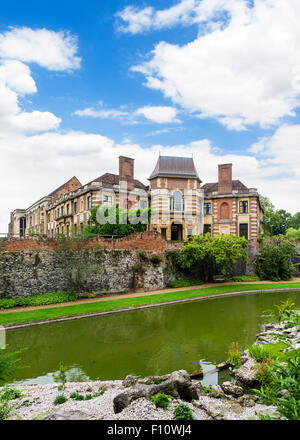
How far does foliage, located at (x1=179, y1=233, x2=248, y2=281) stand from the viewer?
2820 centimetres

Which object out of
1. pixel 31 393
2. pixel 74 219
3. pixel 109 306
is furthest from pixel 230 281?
pixel 31 393

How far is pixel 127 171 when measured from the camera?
124ft

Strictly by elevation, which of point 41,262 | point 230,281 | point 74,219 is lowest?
point 230,281

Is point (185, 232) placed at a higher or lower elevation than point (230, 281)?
higher

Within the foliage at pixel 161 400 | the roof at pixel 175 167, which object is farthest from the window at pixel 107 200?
the foliage at pixel 161 400

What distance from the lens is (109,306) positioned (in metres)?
19.0

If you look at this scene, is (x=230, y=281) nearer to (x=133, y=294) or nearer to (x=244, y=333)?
(x=133, y=294)

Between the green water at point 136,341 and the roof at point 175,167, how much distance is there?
2361 cm

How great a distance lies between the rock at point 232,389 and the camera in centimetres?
764

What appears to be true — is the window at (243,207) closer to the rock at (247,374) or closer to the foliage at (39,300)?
the foliage at (39,300)

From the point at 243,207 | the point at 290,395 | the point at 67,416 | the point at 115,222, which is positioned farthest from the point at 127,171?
the point at 290,395

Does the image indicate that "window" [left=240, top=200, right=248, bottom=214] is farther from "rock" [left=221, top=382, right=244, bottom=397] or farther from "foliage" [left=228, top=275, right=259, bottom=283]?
"rock" [left=221, top=382, right=244, bottom=397]

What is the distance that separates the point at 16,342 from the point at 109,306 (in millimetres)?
7134

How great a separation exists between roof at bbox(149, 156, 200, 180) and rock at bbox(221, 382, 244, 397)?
32.8 meters
